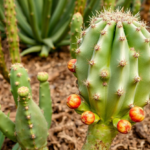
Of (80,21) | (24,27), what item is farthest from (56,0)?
(80,21)

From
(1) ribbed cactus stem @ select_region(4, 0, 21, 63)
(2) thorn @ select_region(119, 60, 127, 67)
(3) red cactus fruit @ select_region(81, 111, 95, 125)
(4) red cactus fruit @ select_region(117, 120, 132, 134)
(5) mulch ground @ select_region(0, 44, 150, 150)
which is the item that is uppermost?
(1) ribbed cactus stem @ select_region(4, 0, 21, 63)

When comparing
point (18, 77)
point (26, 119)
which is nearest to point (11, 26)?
point (18, 77)

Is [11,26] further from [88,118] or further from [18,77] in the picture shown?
[88,118]

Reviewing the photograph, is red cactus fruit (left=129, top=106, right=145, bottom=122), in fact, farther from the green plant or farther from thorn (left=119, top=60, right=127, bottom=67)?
the green plant

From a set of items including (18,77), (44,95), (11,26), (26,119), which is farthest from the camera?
(11,26)

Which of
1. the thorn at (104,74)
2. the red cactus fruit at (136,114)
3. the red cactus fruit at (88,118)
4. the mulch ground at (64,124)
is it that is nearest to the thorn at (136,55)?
the thorn at (104,74)

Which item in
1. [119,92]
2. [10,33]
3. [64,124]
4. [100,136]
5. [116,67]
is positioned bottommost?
[64,124]

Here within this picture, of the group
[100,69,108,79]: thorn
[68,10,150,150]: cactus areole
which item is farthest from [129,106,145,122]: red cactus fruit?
[100,69,108,79]: thorn
